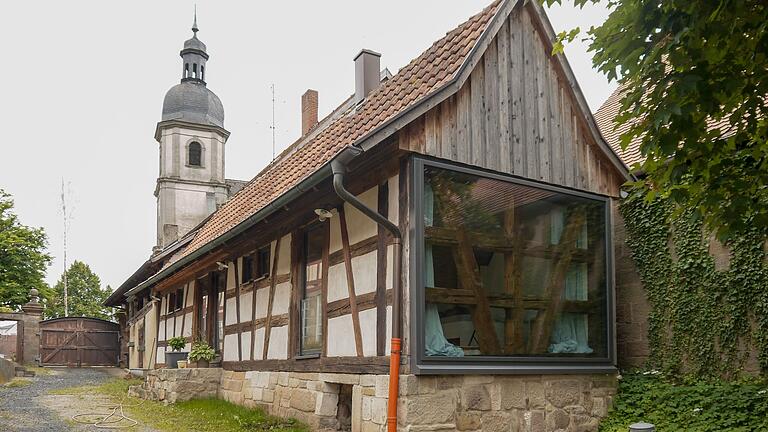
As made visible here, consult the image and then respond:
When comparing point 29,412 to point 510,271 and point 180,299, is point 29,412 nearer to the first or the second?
point 180,299

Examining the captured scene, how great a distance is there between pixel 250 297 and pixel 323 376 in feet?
10.2

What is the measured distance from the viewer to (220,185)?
40625 mm

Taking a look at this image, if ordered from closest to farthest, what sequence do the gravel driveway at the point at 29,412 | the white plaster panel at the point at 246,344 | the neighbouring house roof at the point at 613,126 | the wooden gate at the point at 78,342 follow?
the gravel driveway at the point at 29,412
the neighbouring house roof at the point at 613,126
the white plaster panel at the point at 246,344
the wooden gate at the point at 78,342

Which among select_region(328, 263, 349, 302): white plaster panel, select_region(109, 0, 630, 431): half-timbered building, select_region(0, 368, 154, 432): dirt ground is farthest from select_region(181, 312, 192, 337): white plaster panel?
select_region(328, 263, 349, 302): white plaster panel

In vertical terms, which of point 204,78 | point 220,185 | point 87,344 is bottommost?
point 87,344

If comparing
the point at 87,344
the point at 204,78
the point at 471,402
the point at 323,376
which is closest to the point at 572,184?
the point at 471,402

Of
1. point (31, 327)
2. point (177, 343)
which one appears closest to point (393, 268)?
point (177, 343)

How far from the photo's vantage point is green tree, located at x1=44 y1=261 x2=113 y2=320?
5619 centimetres

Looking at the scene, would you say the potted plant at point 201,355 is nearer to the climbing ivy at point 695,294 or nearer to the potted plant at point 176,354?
the potted plant at point 176,354

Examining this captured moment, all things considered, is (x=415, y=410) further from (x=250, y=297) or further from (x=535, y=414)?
(x=250, y=297)

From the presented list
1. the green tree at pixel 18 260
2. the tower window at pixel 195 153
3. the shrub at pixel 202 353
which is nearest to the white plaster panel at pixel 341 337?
the shrub at pixel 202 353

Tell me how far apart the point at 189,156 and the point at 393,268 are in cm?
3492

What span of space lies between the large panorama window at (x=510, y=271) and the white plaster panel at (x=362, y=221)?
2.49 feet

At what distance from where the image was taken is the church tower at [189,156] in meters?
39.8
